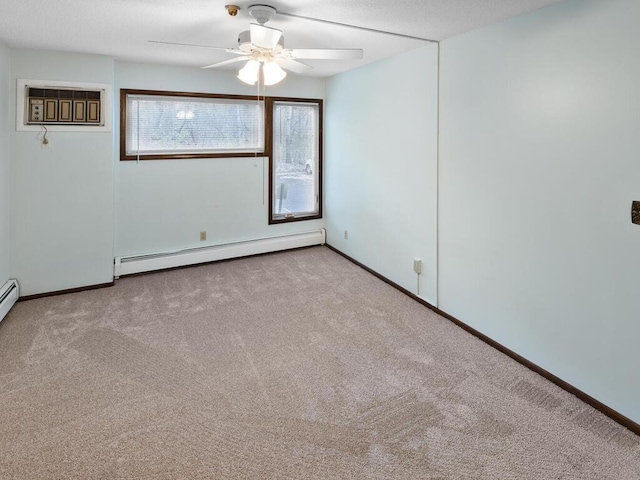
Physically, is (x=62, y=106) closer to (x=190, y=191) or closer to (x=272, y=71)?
(x=190, y=191)

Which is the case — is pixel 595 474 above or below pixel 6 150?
below

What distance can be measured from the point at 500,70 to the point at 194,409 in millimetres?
2918

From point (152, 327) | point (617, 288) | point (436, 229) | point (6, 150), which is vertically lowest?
point (152, 327)

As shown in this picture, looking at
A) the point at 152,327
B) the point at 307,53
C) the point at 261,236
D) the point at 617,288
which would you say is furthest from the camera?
the point at 261,236

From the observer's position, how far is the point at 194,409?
7.42ft

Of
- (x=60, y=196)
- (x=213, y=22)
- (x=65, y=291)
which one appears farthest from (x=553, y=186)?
(x=65, y=291)

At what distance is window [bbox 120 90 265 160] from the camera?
443cm

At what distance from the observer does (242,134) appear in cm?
506

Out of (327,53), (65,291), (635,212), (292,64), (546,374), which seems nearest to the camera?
(635,212)

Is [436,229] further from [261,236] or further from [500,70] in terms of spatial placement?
[261,236]

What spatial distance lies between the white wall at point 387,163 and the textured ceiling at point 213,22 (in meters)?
0.41

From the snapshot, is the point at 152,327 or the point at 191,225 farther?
the point at 191,225

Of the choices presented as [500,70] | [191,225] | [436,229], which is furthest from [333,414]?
[191,225]

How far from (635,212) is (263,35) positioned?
2.23 meters
